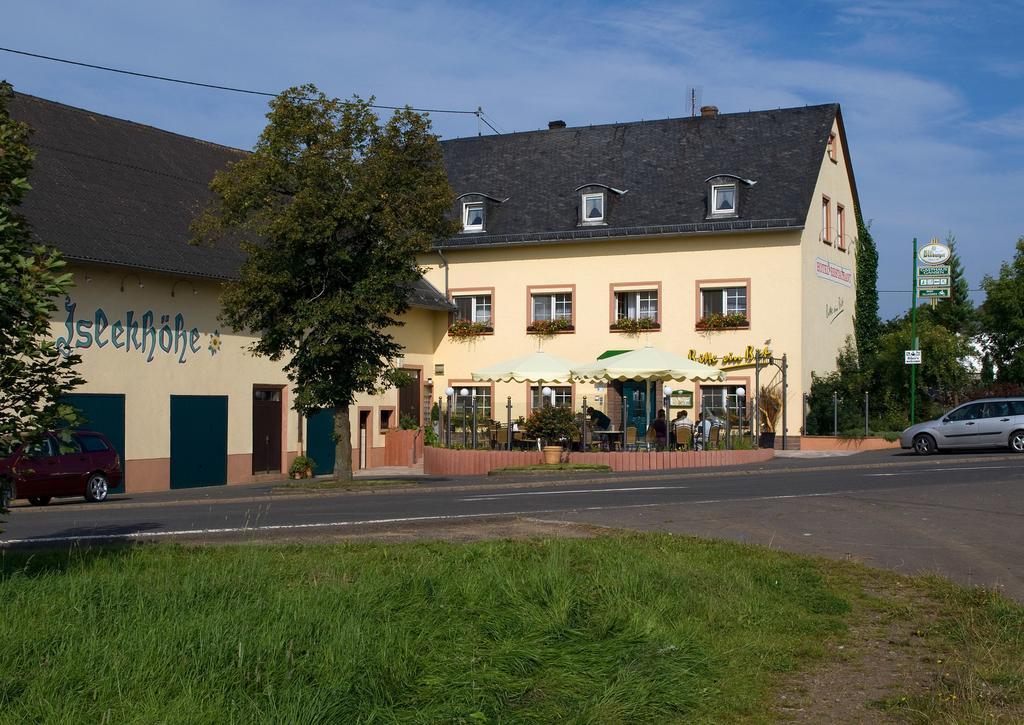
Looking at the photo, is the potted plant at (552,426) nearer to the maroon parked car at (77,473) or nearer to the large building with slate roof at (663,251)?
the large building with slate roof at (663,251)

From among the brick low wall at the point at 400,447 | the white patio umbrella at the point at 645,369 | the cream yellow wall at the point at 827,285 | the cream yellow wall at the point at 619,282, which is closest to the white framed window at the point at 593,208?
the cream yellow wall at the point at 619,282

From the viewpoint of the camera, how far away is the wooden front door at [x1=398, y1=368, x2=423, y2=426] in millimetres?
42062

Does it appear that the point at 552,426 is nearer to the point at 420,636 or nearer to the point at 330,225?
the point at 330,225

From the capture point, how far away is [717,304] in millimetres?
40938

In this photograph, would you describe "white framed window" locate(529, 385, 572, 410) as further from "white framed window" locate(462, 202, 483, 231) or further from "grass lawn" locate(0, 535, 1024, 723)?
"grass lawn" locate(0, 535, 1024, 723)

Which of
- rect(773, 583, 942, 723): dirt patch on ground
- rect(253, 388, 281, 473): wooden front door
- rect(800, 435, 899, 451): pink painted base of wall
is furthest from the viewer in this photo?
rect(800, 435, 899, 451): pink painted base of wall

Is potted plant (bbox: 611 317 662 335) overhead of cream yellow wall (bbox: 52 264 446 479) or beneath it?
overhead

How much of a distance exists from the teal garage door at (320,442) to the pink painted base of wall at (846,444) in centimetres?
1470

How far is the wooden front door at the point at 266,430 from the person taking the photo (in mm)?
34688

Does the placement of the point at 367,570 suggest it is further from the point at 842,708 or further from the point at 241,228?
the point at 241,228

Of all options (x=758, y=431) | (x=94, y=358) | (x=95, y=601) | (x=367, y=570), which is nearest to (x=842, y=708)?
(x=367, y=570)

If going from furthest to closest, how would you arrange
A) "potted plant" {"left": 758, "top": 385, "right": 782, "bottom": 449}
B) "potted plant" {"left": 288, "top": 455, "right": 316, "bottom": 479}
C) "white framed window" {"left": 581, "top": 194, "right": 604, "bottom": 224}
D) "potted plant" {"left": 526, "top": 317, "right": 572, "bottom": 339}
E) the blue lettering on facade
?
"white framed window" {"left": 581, "top": 194, "right": 604, "bottom": 224} < "potted plant" {"left": 526, "top": 317, "right": 572, "bottom": 339} < "potted plant" {"left": 758, "top": 385, "right": 782, "bottom": 449} < "potted plant" {"left": 288, "top": 455, "right": 316, "bottom": 479} < the blue lettering on facade

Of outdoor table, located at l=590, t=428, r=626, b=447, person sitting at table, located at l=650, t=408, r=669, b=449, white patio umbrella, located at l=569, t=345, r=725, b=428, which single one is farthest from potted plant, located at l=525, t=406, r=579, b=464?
person sitting at table, located at l=650, t=408, r=669, b=449

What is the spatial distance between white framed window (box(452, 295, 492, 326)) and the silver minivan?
16.4 meters
